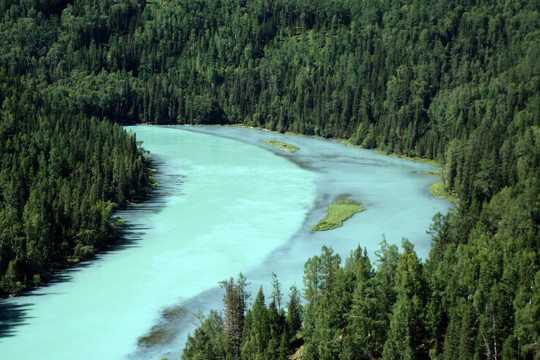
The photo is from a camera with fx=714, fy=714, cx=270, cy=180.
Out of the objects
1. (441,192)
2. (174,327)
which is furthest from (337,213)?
(174,327)

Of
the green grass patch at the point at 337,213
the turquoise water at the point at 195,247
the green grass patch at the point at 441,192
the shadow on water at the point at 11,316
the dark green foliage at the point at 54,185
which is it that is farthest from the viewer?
the green grass patch at the point at 441,192

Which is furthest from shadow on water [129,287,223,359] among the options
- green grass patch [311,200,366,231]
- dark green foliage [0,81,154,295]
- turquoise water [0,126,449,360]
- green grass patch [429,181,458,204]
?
green grass patch [429,181,458,204]

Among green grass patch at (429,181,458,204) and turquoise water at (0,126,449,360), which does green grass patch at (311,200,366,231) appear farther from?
green grass patch at (429,181,458,204)

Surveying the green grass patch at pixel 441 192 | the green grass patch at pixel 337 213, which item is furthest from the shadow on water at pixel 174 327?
the green grass patch at pixel 441 192

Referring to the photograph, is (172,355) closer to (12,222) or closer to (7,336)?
(7,336)

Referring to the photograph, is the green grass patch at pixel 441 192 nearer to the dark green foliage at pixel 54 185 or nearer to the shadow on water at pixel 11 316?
the dark green foliage at pixel 54 185

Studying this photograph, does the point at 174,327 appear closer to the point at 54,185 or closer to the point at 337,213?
the point at 54,185

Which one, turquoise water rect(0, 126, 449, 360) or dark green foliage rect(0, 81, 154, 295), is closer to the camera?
turquoise water rect(0, 126, 449, 360)

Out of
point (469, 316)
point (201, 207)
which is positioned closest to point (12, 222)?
point (201, 207)
